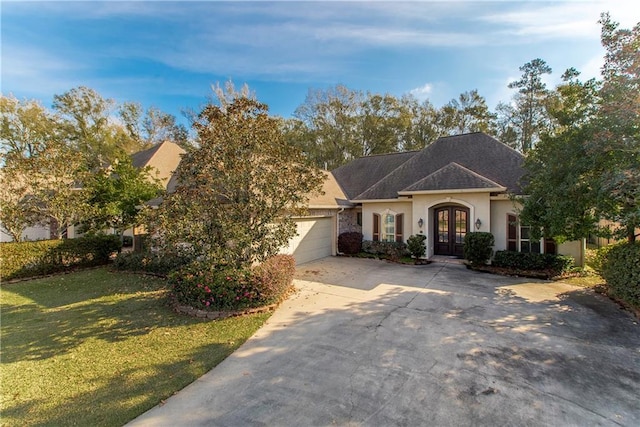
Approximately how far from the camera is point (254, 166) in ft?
25.3

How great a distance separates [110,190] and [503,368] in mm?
15949

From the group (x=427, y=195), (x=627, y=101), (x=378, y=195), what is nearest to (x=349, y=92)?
(x=378, y=195)

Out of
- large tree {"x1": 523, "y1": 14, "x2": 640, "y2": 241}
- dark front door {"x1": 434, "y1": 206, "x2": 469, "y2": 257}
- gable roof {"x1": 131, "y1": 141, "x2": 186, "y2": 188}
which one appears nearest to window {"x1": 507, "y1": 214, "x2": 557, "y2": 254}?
dark front door {"x1": 434, "y1": 206, "x2": 469, "y2": 257}

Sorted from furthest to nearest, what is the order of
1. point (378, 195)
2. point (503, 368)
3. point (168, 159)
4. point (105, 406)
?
point (168, 159)
point (378, 195)
point (503, 368)
point (105, 406)

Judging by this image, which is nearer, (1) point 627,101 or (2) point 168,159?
(1) point 627,101

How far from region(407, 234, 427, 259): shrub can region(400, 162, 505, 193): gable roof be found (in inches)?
85.3

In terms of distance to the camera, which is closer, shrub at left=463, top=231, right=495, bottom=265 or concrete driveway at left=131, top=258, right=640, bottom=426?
concrete driveway at left=131, top=258, right=640, bottom=426

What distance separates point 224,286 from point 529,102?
32185 millimetres

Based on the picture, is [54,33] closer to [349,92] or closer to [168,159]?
[168,159]

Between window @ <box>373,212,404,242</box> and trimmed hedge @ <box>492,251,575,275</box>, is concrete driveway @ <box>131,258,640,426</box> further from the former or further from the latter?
window @ <box>373,212,404,242</box>

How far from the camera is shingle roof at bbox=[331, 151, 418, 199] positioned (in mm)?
18641

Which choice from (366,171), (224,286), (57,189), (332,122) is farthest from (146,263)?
(332,122)

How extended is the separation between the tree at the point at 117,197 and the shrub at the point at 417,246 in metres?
12.6

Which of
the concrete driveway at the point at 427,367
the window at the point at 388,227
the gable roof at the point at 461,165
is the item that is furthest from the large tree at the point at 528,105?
the concrete driveway at the point at 427,367
